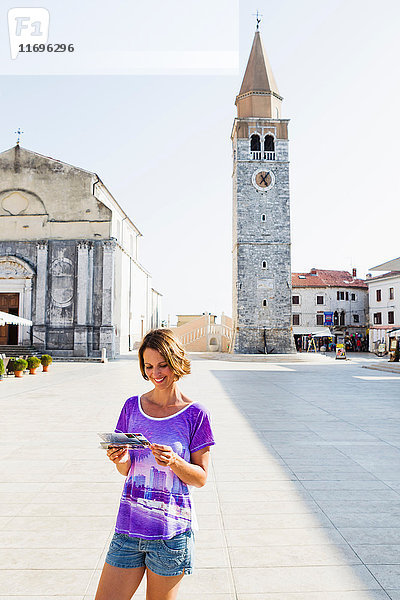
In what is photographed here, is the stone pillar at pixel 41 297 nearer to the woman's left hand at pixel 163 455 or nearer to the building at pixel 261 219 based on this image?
the building at pixel 261 219

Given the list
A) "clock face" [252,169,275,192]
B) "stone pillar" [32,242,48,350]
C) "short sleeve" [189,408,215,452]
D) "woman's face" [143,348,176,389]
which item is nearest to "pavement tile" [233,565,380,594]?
"short sleeve" [189,408,215,452]

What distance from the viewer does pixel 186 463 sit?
2.23 m

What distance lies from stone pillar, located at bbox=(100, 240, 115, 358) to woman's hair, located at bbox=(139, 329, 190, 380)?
27.5 metres

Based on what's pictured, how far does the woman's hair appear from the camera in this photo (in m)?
2.35

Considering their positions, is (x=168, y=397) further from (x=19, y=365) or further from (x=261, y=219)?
(x=261, y=219)

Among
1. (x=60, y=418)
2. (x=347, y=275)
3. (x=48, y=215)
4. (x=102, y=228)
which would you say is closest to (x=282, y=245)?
(x=102, y=228)

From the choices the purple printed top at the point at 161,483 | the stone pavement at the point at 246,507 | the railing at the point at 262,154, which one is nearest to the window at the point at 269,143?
the railing at the point at 262,154

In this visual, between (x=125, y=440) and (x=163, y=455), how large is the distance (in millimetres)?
180

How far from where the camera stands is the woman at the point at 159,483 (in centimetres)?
219

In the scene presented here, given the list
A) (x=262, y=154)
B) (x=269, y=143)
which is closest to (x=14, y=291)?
(x=262, y=154)

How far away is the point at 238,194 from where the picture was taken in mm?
41344

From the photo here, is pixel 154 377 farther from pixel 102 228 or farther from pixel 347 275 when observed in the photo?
pixel 347 275

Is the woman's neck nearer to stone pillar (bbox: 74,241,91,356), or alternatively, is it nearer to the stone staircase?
the stone staircase

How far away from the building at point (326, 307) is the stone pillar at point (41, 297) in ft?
117
